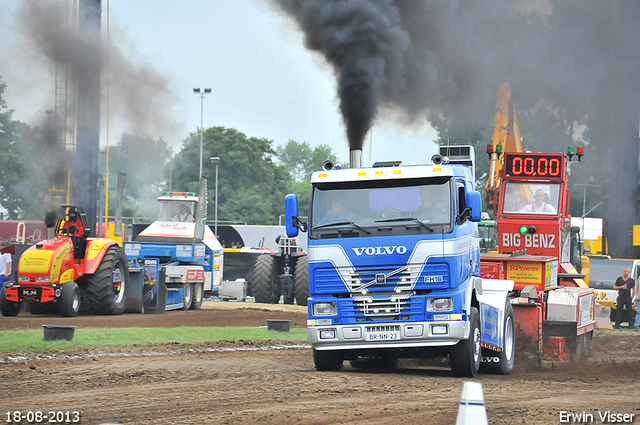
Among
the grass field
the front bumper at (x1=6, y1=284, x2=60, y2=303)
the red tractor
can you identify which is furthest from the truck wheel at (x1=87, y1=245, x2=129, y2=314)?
the grass field

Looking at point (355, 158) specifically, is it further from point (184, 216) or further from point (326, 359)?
point (184, 216)

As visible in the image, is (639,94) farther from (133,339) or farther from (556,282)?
(133,339)

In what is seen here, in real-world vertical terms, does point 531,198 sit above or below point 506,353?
above

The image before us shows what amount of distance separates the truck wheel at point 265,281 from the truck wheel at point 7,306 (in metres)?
10.8

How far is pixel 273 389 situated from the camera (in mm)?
9445

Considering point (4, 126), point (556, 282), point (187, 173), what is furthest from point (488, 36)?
point (187, 173)

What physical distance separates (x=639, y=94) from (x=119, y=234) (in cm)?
1861

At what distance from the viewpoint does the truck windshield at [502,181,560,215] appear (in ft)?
57.6

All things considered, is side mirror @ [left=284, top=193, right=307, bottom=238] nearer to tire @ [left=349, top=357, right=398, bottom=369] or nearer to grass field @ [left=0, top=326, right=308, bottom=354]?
tire @ [left=349, top=357, right=398, bottom=369]

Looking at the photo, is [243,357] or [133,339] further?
[133,339]

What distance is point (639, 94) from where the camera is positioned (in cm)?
3016

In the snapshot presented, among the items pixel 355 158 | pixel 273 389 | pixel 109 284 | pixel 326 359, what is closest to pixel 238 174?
pixel 109 284

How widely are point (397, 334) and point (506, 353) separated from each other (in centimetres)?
245

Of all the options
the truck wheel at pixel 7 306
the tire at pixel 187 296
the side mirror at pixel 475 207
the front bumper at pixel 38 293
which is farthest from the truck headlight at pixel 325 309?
the tire at pixel 187 296
